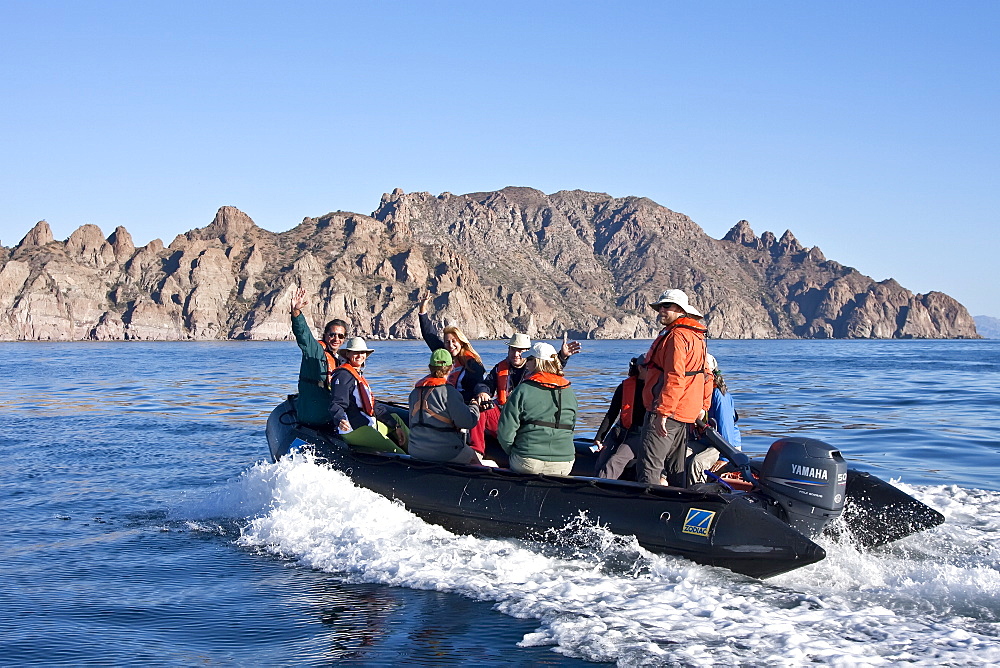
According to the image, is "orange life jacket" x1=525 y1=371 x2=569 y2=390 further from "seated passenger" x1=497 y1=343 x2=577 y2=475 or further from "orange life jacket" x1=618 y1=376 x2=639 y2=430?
"orange life jacket" x1=618 y1=376 x2=639 y2=430

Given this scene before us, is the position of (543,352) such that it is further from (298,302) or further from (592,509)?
(298,302)

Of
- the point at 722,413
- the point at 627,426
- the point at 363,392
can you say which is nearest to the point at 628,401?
the point at 627,426

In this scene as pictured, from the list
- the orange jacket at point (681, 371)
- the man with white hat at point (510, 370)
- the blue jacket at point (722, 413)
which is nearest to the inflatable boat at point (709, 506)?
the blue jacket at point (722, 413)

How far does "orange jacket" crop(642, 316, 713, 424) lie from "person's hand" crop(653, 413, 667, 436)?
0.14 feet

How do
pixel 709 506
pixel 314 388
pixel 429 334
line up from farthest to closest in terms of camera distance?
pixel 429 334, pixel 314 388, pixel 709 506

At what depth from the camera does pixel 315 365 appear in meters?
10.4

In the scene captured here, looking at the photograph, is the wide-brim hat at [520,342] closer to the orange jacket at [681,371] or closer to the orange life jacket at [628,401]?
the orange life jacket at [628,401]

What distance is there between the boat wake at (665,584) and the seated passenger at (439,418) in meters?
0.71

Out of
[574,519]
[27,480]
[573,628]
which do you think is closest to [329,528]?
[574,519]

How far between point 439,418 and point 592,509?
197cm

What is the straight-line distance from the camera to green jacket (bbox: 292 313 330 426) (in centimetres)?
1037

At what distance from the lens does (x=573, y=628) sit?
597 cm

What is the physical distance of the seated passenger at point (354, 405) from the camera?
32.3ft

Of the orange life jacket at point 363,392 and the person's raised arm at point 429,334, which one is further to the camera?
the person's raised arm at point 429,334
